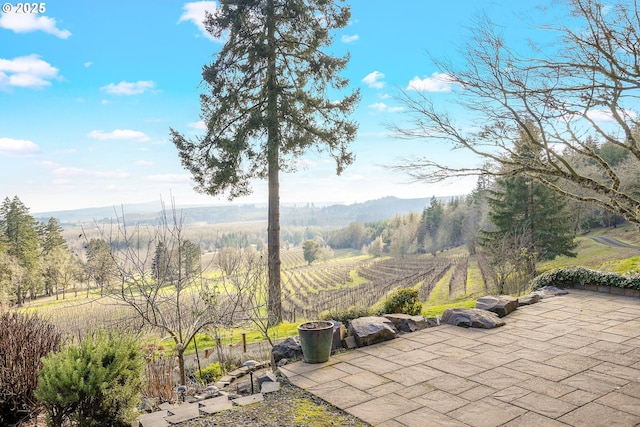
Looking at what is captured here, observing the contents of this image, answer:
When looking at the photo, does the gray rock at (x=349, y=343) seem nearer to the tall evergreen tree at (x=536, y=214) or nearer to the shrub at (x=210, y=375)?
the shrub at (x=210, y=375)

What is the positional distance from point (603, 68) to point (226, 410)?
646 cm

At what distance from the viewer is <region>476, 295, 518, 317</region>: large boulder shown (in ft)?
20.0

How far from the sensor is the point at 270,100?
32.6 ft

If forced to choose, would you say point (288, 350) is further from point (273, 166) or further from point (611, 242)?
point (611, 242)

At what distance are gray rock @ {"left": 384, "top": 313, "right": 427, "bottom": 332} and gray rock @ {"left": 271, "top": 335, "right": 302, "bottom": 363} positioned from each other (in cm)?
146

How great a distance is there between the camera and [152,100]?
12.8 meters

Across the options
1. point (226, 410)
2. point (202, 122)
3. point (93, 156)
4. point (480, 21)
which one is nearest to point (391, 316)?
point (226, 410)

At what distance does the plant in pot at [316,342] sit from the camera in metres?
4.36

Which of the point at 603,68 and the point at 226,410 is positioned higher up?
the point at 603,68

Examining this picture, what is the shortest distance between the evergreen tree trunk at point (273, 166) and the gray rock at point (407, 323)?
4271 millimetres

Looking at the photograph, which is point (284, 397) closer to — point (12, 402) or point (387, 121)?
point (12, 402)

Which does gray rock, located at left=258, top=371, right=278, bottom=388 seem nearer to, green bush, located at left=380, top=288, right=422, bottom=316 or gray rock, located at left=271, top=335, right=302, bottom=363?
gray rock, located at left=271, top=335, right=302, bottom=363

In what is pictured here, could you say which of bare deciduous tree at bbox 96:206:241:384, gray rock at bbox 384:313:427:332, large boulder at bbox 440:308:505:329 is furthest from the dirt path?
bare deciduous tree at bbox 96:206:241:384

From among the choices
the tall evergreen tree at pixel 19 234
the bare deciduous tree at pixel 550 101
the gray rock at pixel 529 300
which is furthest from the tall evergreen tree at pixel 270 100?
the tall evergreen tree at pixel 19 234
